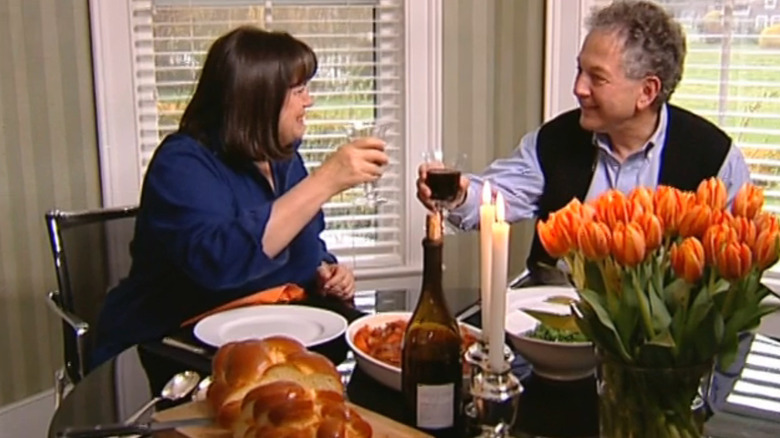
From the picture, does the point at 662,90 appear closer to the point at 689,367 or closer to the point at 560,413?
the point at 560,413

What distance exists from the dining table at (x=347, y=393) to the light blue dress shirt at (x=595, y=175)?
0.68 m

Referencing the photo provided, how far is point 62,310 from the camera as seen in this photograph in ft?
6.82

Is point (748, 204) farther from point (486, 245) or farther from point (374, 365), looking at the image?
point (374, 365)

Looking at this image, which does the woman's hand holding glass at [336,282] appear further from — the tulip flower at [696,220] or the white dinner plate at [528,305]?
the tulip flower at [696,220]

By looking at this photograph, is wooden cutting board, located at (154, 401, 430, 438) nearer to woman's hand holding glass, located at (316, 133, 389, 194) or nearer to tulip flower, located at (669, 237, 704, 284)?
tulip flower, located at (669, 237, 704, 284)

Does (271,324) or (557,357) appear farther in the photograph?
(271,324)

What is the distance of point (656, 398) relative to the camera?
3.39 feet

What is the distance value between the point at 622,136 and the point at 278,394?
1501 mm

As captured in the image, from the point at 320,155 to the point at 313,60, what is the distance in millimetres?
1043

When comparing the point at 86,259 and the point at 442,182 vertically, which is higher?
the point at 442,182

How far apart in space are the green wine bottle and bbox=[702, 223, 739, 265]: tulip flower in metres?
0.35

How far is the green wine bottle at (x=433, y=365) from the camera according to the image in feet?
4.01

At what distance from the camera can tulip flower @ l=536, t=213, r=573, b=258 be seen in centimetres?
104

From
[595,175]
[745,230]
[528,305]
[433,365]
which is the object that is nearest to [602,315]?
[745,230]
